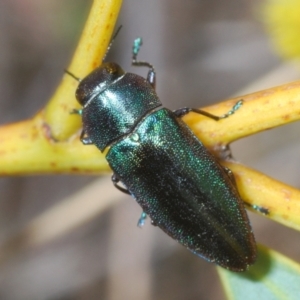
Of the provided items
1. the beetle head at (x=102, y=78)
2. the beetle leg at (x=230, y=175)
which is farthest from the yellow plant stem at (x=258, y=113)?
the beetle head at (x=102, y=78)

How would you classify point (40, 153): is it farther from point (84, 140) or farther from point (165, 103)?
point (165, 103)

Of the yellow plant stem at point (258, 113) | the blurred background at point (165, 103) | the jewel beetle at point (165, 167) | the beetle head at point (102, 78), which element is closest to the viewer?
the yellow plant stem at point (258, 113)

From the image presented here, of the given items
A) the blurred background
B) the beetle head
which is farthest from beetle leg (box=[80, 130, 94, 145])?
the blurred background

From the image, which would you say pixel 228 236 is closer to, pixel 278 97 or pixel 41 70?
pixel 278 97

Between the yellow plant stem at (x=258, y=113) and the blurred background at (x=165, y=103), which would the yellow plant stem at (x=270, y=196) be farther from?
the blurred background at (x=165, y=103)

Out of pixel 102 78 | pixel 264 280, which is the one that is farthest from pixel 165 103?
pixel 264 280
